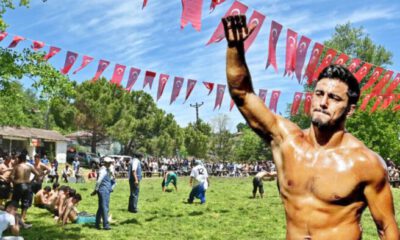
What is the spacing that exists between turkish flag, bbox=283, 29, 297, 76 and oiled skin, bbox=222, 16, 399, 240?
8.96 meters

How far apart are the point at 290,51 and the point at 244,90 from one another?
9.18 metres

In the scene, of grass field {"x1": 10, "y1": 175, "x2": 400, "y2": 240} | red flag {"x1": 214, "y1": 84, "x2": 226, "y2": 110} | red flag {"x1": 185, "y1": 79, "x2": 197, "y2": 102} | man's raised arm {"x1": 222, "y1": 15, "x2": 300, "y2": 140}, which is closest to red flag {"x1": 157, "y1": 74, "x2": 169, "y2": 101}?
red flag {"x1": 185, "y1": 79, "x2": 197, "y2": 102}

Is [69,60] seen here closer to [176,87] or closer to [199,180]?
[176,87]

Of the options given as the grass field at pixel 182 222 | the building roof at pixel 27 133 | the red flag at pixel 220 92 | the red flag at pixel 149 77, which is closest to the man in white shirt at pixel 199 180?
the grass field at pixel 182 222

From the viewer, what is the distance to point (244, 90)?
8.39ft

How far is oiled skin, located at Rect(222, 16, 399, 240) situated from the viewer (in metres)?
2.36

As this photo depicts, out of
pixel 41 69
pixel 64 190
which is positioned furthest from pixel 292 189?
pixel 41 69

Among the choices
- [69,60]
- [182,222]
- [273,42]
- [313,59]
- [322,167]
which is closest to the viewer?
[322,167]

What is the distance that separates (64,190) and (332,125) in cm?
1080

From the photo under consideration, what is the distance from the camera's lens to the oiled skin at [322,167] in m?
2.36

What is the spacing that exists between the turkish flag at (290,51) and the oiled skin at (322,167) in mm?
8956

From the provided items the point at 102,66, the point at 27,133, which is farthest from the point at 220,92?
the point at 27,133

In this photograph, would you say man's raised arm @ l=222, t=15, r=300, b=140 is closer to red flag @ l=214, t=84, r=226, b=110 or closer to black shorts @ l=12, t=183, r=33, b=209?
black shorts @ l=12, t=183, r=33, b=209

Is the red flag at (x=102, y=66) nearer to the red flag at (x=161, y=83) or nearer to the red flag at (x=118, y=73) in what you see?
the red flag at (x=118, y=73)
